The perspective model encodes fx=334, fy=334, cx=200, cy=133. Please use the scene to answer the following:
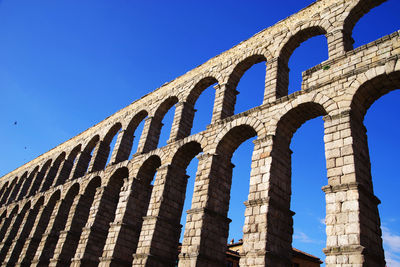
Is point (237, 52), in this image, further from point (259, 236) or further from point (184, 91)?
point (259, 236)

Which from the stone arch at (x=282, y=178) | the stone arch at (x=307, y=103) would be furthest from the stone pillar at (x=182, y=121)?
the stone arch at (x=282, y=178)

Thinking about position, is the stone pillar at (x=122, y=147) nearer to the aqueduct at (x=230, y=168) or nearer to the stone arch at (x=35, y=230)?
the aqueduct at (x=230, y=168)

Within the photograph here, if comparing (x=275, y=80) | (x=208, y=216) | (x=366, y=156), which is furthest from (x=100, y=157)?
(x=366, y=156)

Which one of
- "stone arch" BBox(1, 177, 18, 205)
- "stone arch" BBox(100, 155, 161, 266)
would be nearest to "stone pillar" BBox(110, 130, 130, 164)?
"stone arch" BBox(100, 155, 161, 266)

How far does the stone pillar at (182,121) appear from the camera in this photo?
52.3ft

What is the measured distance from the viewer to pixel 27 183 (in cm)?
2903

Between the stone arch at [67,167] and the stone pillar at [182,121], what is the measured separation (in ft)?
38.2

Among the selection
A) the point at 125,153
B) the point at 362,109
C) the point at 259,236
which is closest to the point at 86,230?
the point at 125,153

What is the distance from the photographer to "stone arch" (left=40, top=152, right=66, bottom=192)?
2558cm

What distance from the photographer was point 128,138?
66.2 ft

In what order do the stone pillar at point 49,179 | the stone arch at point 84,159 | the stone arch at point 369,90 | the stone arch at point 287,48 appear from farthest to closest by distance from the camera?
1. the stone pillar at point 49,179
2. the stone arch at point 84,159
3. the stone arch at point 287,48
4. the stone arch at point 369,90

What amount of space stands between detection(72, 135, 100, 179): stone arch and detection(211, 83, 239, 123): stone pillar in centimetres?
1156

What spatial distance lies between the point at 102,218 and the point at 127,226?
281 centimetres

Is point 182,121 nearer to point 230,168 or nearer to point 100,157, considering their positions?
point 230,168
